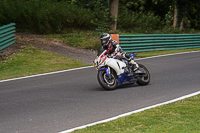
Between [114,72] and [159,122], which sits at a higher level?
[114,72]

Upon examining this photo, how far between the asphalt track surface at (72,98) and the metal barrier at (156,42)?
254 inches

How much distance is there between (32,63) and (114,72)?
7.44m

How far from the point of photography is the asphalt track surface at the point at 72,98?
21.2ft

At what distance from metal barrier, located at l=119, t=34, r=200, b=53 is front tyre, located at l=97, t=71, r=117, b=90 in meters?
9.60

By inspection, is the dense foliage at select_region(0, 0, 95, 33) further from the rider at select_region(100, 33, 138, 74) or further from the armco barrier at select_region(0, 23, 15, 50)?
the rider at select_region(100, 33, 138, 74)

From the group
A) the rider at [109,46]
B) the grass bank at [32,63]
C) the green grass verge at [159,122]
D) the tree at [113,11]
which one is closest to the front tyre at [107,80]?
the rider at [109,46]

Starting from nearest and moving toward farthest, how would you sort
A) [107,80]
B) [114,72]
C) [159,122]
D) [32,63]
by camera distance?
[159,122] < [107,80] < [114,72] < [32,63]

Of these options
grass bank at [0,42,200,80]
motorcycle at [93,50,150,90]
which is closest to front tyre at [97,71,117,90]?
motorcycle at [93,50,150,90]

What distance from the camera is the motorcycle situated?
369 inches

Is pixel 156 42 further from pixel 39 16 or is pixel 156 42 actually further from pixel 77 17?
pixel 39 16

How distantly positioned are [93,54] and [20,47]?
4.30 metres

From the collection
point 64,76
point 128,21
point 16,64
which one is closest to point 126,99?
point 64,76

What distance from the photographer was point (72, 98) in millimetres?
8609

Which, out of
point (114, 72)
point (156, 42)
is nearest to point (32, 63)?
point (114, 72)
